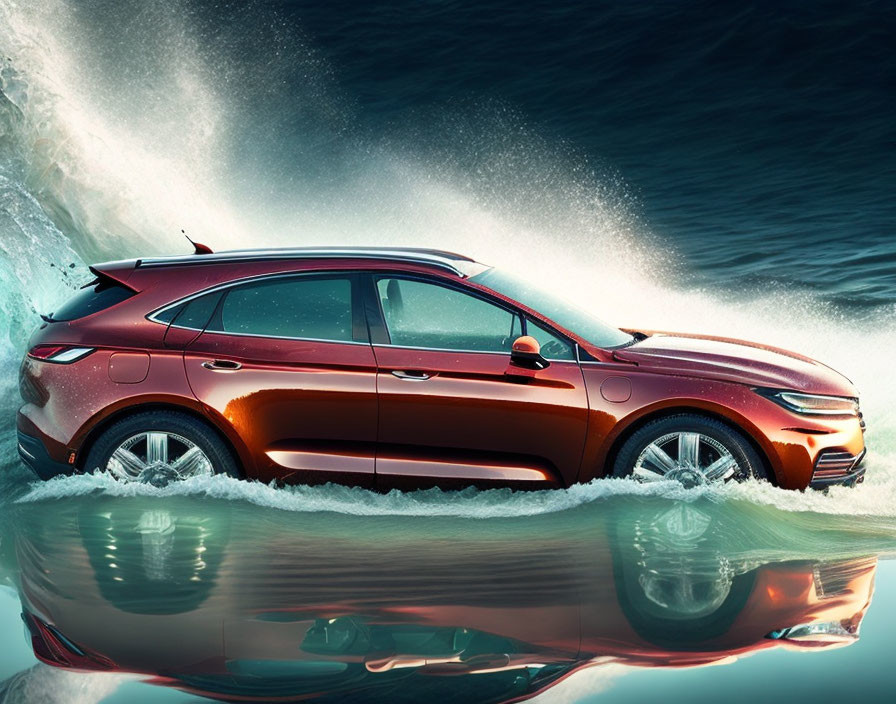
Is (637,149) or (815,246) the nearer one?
(815,246)

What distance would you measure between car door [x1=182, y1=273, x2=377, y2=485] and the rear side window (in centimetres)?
62

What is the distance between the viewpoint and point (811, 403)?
6.52m

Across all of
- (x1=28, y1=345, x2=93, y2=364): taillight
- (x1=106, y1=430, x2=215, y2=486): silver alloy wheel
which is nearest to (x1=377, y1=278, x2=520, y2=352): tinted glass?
(x1=106, y1=430, x2=215, y2=486): silver alloy wheel

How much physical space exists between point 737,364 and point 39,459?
4.21 m

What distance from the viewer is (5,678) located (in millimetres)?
4047

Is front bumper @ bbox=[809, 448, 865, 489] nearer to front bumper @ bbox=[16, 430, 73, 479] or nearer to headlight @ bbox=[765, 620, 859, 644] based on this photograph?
headlight @ bbox=[765, 620, 859, 644]

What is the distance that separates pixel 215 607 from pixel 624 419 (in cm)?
263

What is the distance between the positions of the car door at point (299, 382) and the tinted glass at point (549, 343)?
0.98 metres

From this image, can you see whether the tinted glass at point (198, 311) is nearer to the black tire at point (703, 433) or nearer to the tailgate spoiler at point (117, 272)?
the tailgate spoiler at point (117, 272)

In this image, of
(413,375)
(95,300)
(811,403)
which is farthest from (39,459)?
(811,403)

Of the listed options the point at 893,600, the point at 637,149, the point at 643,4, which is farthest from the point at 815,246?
the point at 643,4

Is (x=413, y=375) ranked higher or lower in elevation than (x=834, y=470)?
higher

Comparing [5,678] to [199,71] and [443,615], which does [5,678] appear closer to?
[443,615]

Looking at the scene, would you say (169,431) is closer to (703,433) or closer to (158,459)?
(158,459)
